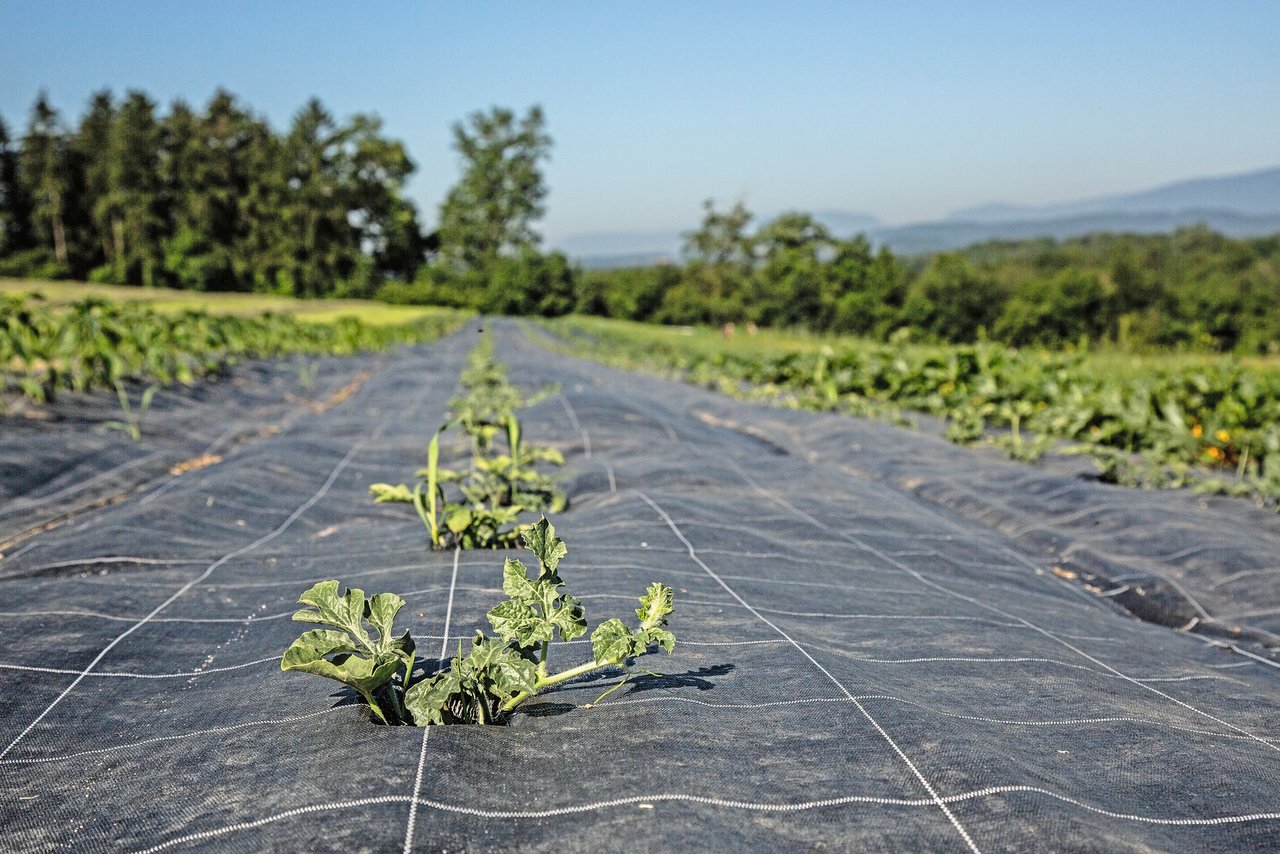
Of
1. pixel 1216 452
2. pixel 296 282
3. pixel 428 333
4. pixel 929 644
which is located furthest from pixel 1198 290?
pixel 296 282

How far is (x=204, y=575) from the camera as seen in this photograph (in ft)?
9.54

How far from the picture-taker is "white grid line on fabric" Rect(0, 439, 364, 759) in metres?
1.81

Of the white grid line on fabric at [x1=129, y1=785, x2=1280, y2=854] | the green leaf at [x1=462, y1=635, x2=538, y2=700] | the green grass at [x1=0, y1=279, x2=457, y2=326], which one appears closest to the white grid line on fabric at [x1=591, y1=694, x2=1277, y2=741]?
the green leaf at [x1=462, y1=635, x2=538, y2=700]

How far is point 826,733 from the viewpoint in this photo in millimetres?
1578

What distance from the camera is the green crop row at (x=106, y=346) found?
229 inches

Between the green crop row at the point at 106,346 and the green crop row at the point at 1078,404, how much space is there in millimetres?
5711

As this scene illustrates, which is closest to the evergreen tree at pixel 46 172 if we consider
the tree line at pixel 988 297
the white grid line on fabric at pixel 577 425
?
the tree line at pixel 988 297

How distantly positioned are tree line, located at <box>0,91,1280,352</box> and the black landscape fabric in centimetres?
3080

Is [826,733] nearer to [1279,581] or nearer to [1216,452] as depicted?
[1279,581]

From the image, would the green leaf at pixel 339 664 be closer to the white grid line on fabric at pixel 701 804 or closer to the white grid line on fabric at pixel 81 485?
the white grid line on fabric at pixel 701 804

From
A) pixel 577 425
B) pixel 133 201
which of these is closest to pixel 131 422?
pixel 577 425

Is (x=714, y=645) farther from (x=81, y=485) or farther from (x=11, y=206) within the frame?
(x=11, y=206)

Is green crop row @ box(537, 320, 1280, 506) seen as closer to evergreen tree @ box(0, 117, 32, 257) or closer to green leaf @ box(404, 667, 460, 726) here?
green leaf @ box(404, 667, 460, 726)

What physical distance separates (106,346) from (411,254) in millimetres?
47172
